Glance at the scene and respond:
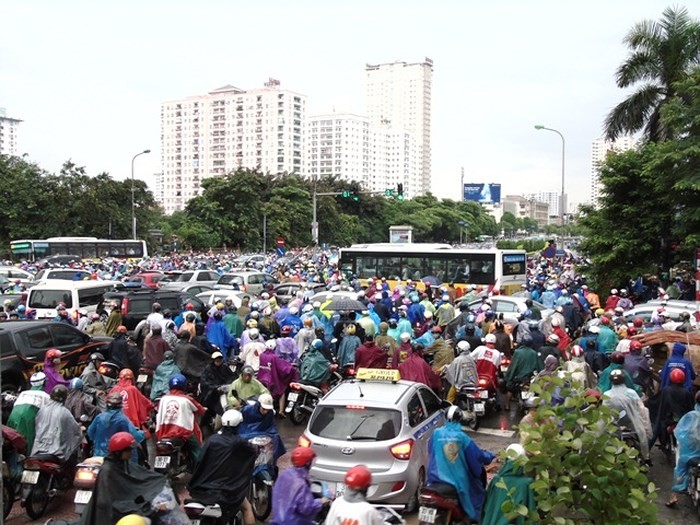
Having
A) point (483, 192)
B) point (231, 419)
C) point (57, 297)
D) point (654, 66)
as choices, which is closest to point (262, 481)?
point (231, 419)

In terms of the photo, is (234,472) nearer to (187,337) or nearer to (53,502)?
(53,502)

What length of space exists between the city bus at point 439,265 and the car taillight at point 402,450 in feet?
69.8

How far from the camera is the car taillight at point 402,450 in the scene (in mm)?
7938

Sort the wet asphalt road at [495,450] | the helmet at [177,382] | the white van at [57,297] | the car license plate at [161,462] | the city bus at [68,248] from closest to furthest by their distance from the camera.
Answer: the wet asphalt road at [495,450], the car license plate at [161,462], the helmet at [177,382], the white van at [57,297], the city bus at [68,248]

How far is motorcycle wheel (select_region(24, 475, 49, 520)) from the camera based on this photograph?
8305mm

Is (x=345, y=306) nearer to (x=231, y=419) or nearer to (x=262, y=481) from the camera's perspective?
(x=262, y=481)

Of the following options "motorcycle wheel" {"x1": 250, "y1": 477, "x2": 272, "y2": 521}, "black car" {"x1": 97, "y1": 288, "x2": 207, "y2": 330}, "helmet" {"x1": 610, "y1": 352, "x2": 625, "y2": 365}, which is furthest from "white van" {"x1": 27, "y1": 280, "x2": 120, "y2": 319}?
"helmet" {"x1": 610, "y1": 352, "x2": 625, "y2": 365}

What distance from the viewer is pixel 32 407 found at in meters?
8.83

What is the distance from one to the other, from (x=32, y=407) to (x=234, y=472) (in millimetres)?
3163

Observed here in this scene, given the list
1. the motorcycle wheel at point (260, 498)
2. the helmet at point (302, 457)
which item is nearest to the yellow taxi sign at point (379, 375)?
the motorcycle wheel at point (260, 498)

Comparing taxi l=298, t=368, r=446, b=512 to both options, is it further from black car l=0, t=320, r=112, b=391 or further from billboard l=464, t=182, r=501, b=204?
billboard l=464, t=182, r=501, b=204

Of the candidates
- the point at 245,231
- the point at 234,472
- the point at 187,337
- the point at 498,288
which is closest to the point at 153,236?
the point at 245,231

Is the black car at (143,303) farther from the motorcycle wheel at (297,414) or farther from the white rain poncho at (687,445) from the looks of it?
the white rain poncho at (687,445)

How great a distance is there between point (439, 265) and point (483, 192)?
47.2m
